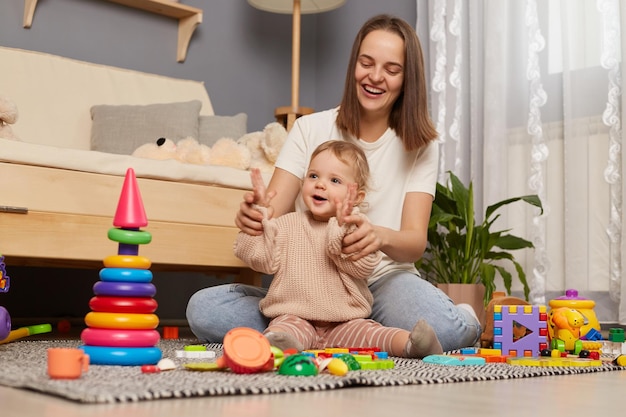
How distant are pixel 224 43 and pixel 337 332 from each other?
1.91 meters

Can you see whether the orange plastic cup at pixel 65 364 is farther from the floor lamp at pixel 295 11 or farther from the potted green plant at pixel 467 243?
the floor lamp at pixel 295 11

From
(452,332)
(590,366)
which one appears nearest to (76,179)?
(452,332)

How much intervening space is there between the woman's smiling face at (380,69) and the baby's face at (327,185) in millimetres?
207

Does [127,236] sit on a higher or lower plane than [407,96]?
lower

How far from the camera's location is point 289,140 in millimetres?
1741

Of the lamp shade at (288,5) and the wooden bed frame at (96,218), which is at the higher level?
→ the lamp shade at (288,5)

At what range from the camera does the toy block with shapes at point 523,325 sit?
1.54 metres

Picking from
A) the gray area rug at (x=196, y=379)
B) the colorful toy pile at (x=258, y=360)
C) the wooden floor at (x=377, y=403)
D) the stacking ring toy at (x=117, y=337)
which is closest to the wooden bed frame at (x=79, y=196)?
the gray area rug at (x=196, y=379)

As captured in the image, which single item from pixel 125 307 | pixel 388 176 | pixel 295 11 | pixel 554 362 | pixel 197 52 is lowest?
pixel 554 362

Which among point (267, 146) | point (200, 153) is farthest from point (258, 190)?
point (267, 146)

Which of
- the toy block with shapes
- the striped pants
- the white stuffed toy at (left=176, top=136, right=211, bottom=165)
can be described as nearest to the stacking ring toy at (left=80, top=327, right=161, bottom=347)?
the striped pants

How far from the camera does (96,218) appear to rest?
1.80 m

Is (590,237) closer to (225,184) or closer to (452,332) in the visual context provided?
(452,332)

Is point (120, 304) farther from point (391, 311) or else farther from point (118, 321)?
point (391, 311)
